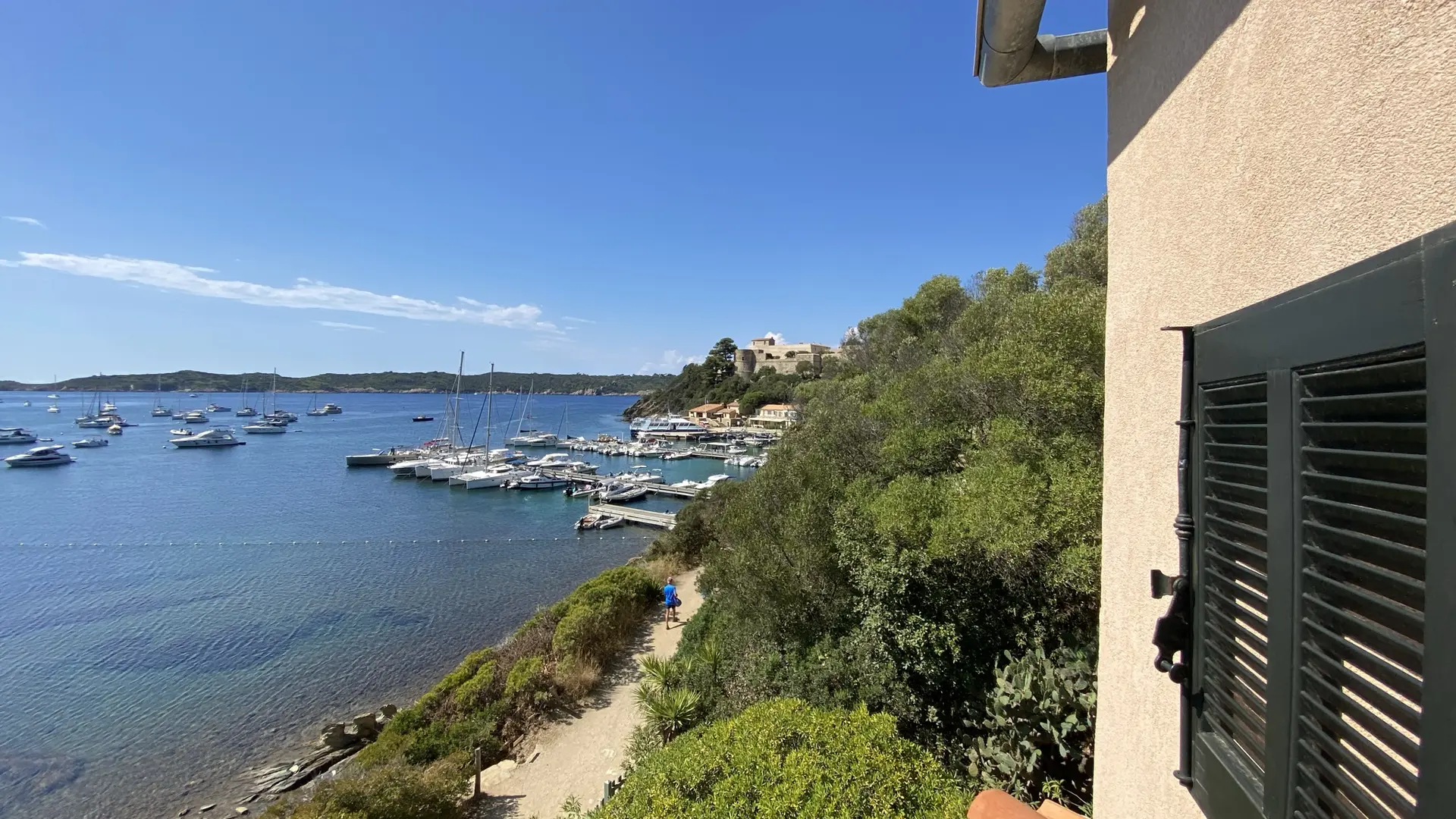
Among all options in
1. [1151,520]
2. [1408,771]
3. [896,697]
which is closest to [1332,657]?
[1408,771]

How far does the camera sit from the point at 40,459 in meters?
45.2

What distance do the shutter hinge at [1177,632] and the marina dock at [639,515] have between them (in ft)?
89.3

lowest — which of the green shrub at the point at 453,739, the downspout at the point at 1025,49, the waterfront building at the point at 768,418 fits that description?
the green shrub at the point at 453,739

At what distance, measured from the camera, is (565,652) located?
495 inches

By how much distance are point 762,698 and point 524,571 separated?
16.7 meters

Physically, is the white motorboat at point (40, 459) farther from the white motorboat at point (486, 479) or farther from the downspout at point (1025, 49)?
the downspout at point (1025, 49)

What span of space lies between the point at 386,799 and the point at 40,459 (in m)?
62.9

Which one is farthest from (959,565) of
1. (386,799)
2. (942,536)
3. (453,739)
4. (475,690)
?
(475,690)

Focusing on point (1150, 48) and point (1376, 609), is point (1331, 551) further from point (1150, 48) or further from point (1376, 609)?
point (1150, 48)

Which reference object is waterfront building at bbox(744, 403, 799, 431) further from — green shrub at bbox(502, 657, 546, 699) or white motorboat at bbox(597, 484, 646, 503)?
green shrub at bbox(502, 657, 546, 699)

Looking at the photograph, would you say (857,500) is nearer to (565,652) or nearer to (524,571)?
(565,652)

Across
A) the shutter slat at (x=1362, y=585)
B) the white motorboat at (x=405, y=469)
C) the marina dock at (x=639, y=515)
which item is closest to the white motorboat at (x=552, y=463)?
the white motorboat at (x=405, y=469)

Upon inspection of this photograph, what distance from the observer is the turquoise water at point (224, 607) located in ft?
37.4

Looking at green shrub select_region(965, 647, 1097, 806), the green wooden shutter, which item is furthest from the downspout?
green shrub select_region(965, 647, 1097, 806)
